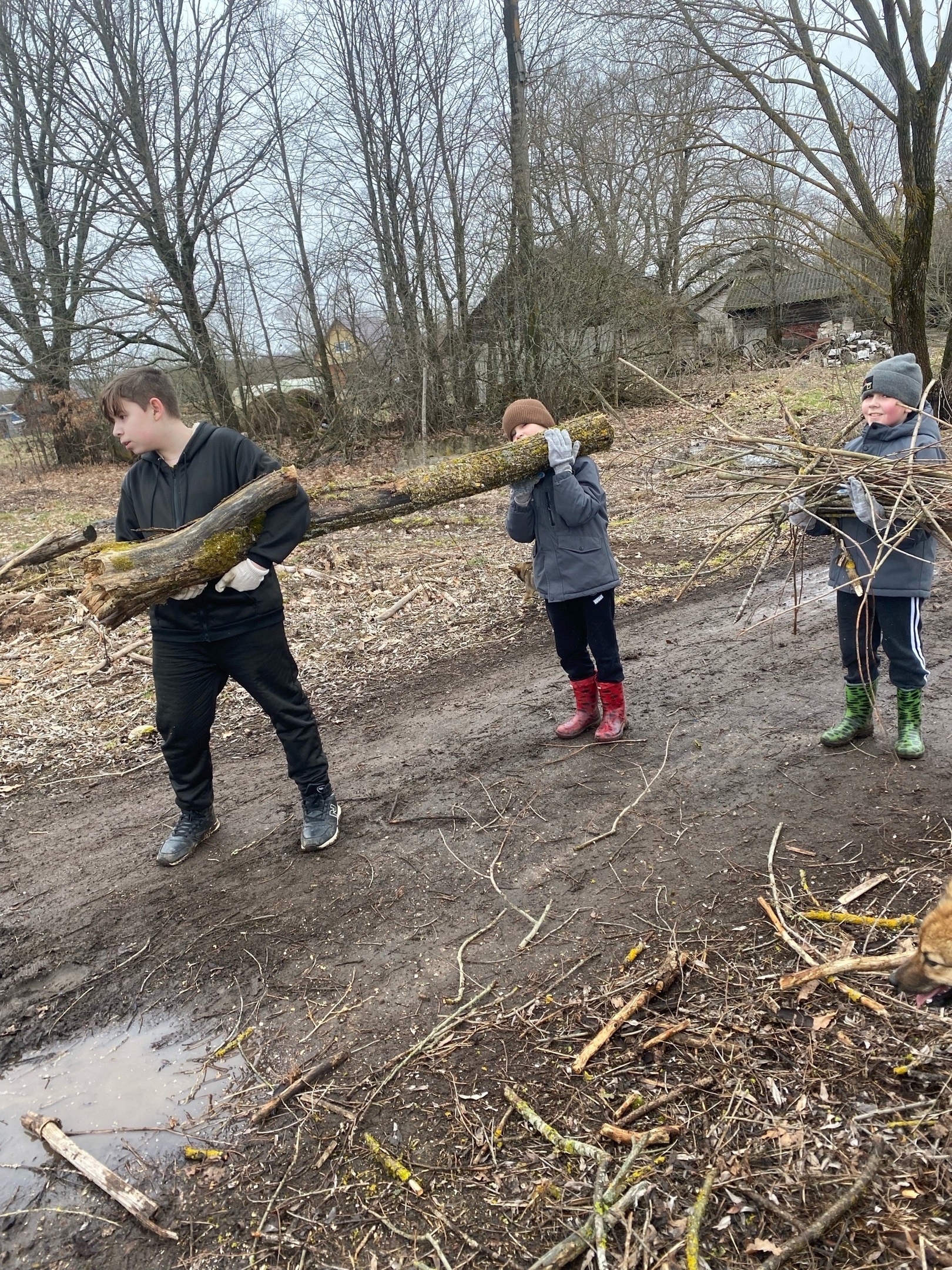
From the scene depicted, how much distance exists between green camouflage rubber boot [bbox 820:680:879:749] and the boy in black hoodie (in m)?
2.79

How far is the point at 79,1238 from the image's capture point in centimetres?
222

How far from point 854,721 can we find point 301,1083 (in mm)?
3342

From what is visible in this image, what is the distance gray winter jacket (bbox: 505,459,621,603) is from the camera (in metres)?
4.35

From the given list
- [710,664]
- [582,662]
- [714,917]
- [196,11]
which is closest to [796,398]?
[710,664]

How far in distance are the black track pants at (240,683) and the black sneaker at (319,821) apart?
0.07 meters

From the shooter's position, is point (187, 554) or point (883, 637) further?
point (883, 637)

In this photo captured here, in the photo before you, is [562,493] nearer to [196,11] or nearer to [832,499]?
[832,499]

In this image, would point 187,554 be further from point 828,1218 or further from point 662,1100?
point 828,1218

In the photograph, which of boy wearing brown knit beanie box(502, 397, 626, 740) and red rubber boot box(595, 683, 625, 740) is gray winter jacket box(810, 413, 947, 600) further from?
red rubber boot box(595, 683, 625, 740)

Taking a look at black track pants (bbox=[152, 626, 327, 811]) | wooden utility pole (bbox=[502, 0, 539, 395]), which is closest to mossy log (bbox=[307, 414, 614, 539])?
black track pants (bbox=[152, 626, 327, 811])

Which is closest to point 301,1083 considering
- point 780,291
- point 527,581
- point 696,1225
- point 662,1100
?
point 662,1100

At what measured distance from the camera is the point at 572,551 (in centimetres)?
439

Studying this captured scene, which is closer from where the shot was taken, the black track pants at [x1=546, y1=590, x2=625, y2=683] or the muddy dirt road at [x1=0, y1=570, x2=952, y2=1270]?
the muddy dirt road at [x1=0, y1=570, x2=952, y2=1270]

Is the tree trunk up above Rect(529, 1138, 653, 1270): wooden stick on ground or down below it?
above
